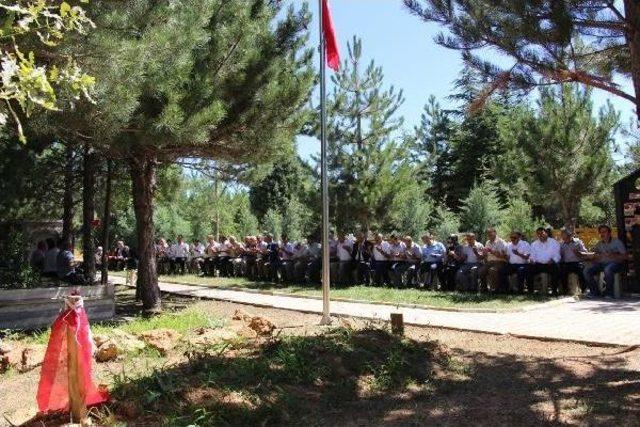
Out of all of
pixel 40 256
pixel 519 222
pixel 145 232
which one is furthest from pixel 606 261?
pixel 40 256

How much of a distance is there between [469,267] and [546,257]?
1.74 metres

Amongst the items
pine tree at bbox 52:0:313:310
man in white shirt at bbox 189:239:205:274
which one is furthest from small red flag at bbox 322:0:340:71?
man in white shirt at bbox 189:239:205:274

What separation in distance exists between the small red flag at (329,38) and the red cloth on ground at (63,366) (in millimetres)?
5922

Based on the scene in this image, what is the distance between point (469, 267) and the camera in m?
13.5

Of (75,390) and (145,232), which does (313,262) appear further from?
(75,390)

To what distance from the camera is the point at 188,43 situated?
7766 millimetres

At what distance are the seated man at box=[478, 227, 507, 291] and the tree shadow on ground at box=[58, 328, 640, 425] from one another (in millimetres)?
6181

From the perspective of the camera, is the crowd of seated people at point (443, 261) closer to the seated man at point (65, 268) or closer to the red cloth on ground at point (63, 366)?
the seated man at point (65, 268)

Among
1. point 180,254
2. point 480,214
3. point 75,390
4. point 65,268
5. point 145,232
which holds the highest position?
point 480,214

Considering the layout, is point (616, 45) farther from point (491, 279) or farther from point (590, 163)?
point (590, 163)

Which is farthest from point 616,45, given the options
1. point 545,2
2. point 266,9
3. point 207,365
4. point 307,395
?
point 266,9

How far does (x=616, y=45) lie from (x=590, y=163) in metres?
12.5

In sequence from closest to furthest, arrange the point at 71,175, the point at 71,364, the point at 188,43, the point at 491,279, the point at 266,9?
the point at 71,364 < the point at 188,43 < the point at 266,9 < the point at 491,279 < the point at 71,175

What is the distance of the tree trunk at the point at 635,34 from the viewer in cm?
532
